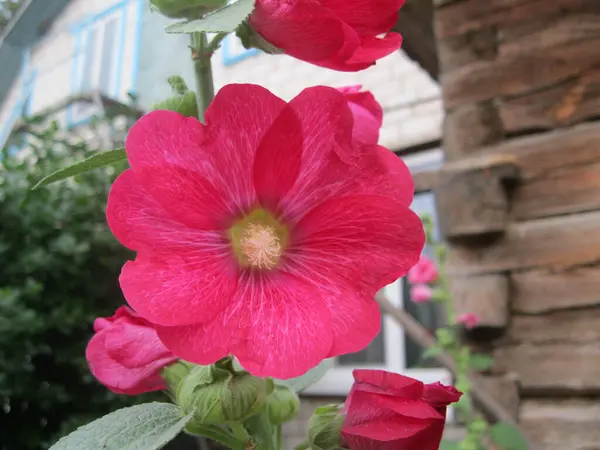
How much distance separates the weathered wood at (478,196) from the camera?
1122 millimetres

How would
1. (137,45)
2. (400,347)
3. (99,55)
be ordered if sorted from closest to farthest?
(400,347), (137,45), (99,55)

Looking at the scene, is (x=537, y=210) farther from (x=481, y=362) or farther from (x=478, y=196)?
(x=481, y=362)

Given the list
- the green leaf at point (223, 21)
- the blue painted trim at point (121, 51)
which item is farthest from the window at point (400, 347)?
the green leaf at point (223, 21)

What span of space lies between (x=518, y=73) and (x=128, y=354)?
109 centimetres

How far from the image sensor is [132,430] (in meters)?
0.31

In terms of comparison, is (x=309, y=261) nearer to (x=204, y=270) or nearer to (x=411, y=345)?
(x=204, y=270)

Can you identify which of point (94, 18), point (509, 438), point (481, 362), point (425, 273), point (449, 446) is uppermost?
point (94, 18)

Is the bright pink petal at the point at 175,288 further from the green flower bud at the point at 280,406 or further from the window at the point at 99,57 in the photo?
the window at the point at 99,57

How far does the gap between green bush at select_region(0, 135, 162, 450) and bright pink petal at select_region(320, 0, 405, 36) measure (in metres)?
1.20

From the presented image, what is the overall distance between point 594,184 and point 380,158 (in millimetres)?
924

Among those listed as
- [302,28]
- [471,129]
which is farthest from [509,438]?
[302,28]

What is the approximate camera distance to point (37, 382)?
146cm

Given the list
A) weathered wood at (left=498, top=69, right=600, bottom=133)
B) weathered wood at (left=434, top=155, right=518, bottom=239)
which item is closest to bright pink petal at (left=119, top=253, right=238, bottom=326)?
weathered wood at (left=434, top=155, right=518, bottom=239)

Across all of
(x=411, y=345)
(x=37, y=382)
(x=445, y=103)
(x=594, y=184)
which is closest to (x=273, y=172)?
(x=594, y=184)
